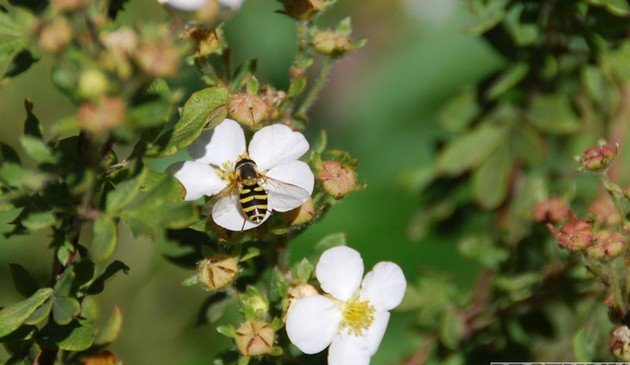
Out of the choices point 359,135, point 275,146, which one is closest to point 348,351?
point 275,146

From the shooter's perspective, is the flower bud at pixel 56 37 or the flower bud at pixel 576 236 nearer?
the flower bud at pixel 56 37

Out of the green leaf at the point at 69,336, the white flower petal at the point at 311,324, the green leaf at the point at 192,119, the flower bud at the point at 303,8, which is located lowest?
the green leaf at the point at 69,336

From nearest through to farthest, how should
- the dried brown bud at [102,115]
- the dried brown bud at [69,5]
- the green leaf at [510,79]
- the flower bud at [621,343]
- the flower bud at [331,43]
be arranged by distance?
the dried brown bud at [102,115]
the dried brown bud at [69,5]
the flower bud at [621,343]
the flower bud at [331,43]
the green leaf at [510,79]

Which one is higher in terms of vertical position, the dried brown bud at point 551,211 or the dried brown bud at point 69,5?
the dried brown bud at point 69,5

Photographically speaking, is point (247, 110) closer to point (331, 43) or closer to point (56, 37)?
point (331, 43)

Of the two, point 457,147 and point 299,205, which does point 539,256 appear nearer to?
point 457,147

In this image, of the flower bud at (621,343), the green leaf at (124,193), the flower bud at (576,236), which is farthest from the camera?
the flower bud at (576,236)

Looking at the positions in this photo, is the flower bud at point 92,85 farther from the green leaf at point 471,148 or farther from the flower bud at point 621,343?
the green leaf at point 471,148

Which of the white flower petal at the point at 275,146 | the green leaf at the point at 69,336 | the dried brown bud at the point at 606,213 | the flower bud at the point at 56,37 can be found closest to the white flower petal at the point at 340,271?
the white flower petal at the point at 275,146
